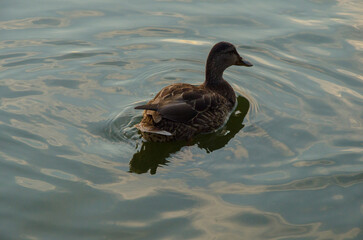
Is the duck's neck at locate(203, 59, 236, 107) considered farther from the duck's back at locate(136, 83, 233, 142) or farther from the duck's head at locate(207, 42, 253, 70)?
the duck's back at locate(136, 83, 233, 142)

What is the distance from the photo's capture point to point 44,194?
225 inches

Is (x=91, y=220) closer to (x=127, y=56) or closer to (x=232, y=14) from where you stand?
(x=127, y=56)

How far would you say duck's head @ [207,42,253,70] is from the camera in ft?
27.1

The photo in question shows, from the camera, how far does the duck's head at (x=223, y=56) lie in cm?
826

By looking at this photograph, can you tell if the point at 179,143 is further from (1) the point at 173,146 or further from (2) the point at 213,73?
(2) the point at 213,73

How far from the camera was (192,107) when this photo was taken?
725 cm

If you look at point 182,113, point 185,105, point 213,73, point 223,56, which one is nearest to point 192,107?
point 185,105

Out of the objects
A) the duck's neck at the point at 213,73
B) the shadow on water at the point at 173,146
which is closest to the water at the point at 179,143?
the shadow on water at the point at 173,146

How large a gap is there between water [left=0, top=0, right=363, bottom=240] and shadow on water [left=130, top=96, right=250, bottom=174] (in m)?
0.03

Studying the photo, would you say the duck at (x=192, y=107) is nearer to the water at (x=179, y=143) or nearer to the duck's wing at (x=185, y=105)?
the duck's wing at (x=185, y=105)

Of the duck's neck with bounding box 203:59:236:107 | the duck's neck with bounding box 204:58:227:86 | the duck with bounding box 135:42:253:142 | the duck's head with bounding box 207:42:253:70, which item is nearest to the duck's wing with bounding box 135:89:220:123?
the duck with bounding box 135:42:253:142

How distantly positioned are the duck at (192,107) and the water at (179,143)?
18 cm

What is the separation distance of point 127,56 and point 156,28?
4.24 ft

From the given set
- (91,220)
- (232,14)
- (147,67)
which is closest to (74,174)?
(91,220)
